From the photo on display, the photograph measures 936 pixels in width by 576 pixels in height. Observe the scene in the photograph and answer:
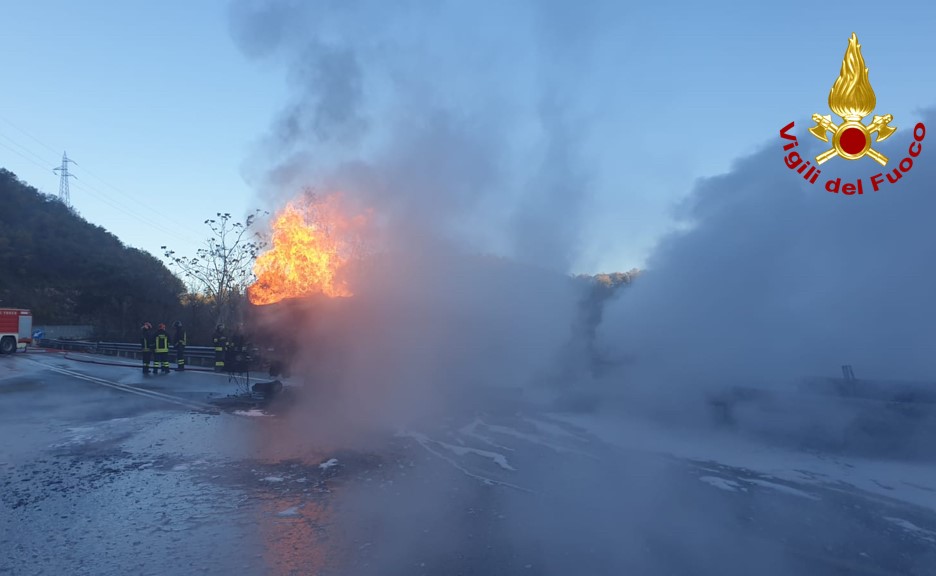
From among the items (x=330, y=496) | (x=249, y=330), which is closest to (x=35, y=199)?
(x=249, y=330)

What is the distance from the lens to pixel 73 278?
48.1m

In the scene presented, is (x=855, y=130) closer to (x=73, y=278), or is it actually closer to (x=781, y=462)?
(x=781, y=462)

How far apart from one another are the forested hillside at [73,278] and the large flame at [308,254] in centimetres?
3384

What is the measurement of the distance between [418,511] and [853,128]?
8792 millimetres

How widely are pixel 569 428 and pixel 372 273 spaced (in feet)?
16.0

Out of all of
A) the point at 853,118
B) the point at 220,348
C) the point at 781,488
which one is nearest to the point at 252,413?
the point at 220,348

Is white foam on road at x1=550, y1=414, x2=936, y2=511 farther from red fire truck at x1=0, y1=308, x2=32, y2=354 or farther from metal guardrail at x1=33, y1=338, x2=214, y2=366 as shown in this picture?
red fire truck at x1=0, y1=308, x2=32, y2=354

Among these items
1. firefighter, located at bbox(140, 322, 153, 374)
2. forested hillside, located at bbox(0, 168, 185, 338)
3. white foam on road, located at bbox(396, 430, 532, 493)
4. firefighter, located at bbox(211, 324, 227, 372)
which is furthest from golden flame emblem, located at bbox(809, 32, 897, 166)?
forested hillside, located at bbox(0, 168, 185, 338)

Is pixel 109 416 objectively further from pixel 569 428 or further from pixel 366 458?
pixel 569 428

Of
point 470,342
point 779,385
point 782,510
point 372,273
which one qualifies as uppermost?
point 372,273

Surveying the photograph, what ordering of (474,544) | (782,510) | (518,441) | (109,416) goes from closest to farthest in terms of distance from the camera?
(474,544) → (782,510) → (518,441) → (109,416)

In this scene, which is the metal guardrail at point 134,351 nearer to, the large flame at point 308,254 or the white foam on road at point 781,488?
the large flame at point 308,254

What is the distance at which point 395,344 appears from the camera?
37.4 feet

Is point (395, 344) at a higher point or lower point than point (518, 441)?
higher
